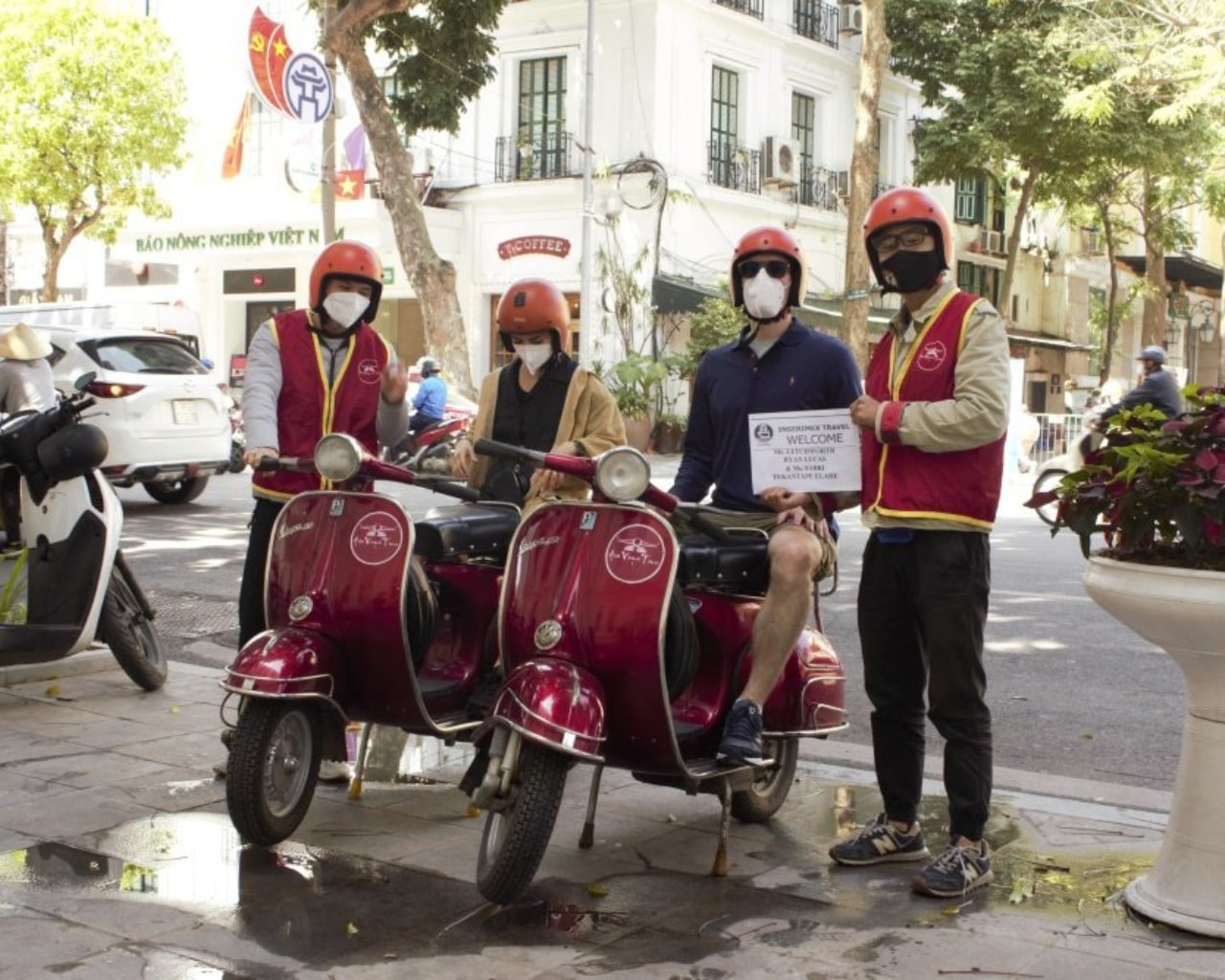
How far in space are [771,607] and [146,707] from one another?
3.25 meters

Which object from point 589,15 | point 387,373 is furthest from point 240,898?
point 589,15

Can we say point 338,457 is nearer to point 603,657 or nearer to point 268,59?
point 603,657

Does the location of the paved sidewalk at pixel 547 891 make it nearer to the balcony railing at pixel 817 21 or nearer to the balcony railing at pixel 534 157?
the balcony railing at pixel 534 157

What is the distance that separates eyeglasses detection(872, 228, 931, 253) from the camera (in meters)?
4.55

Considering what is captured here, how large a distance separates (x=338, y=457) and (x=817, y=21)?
29.7 m

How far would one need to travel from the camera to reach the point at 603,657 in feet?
14.2

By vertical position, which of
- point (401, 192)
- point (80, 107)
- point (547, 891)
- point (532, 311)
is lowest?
point (547, 891)

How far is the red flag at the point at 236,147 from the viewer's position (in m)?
31.9

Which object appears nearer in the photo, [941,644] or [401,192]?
[941,644]

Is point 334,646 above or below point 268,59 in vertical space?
below

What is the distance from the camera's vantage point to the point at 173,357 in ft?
50.2

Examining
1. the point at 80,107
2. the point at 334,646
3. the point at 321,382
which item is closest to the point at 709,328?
the point at 80,107

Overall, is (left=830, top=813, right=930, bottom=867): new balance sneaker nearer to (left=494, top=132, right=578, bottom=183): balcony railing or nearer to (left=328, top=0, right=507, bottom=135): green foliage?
(left=328, top=0, right=507, bottom=135): green foliage

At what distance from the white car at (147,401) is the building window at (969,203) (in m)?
26.5
